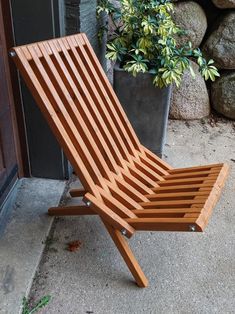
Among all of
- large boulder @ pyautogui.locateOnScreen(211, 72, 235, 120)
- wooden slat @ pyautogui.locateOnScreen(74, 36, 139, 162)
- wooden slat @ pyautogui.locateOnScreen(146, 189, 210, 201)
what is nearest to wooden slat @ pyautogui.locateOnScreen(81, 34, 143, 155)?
wooden slat @ pyautogui.locateOnScreen(74, 36, 139, 162)

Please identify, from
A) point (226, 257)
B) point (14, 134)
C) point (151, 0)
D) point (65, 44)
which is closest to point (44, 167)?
point (14, 134)

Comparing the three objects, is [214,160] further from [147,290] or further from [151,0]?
[147,290]

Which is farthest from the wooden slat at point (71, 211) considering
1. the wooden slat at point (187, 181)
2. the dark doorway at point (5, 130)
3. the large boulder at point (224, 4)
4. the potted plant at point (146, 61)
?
the large boulder at point (224, 4)

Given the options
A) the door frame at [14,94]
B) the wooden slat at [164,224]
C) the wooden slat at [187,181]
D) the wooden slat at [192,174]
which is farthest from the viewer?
the door frame at [14,94]

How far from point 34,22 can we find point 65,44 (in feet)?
1.04

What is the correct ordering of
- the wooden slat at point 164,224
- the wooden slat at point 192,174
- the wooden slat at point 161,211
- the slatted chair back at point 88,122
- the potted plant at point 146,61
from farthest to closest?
the potted plant at point 146,61 < the wooden slat at point 192,174 < the slatted chair back at point 88,122 < the wooden slat at point 161,211 < the wooden slat at point 164,224

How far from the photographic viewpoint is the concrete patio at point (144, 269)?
1.83 metres

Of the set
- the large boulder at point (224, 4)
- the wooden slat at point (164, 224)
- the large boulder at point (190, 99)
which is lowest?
the large boulder at point (190, 99)

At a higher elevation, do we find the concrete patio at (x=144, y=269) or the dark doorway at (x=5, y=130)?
the dark doorway at (x=5, y=130)

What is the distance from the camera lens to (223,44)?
3877 mm

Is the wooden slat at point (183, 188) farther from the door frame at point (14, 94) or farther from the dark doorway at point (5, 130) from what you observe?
the door frame at point (14, 94)

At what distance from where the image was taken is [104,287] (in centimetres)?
191

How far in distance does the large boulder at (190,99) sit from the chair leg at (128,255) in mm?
2423

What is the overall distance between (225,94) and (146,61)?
1508 millimetres
